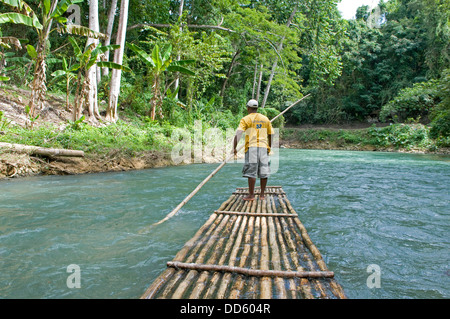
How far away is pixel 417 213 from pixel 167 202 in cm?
372

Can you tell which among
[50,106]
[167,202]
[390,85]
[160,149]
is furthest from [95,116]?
[390,85]

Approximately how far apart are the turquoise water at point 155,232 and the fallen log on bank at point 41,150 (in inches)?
23.8

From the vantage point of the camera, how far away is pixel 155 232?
309 centimetres

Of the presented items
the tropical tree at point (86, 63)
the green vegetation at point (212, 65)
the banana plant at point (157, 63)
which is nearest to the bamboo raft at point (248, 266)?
the green vegetation at point (212, 65)

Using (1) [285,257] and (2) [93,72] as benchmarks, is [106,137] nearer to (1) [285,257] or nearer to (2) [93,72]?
(2) [93,72]

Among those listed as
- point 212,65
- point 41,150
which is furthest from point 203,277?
point 212,65

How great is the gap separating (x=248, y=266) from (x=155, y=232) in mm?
1370

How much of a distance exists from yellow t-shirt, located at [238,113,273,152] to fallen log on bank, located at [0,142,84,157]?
4.43 metres

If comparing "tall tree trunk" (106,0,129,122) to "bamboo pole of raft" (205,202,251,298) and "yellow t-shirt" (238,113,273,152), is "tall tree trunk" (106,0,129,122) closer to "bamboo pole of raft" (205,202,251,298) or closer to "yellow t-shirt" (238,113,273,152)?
"yellow t-shirt" (238,113,273,152)

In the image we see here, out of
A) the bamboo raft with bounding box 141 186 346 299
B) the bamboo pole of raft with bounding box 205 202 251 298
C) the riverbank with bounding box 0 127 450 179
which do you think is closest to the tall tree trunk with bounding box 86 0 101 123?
the riverbank with bounding box 0 127 450 179

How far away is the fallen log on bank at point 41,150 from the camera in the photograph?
5680mm

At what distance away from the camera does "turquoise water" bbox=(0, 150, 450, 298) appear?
6.84 ft

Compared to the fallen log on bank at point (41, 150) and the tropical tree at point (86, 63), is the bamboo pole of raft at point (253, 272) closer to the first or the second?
the fallen log on bank at point (41, 150)

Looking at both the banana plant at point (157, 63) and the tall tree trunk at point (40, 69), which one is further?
the banana plant at point (157, 63)
